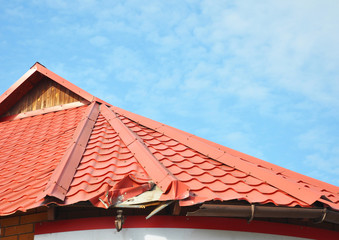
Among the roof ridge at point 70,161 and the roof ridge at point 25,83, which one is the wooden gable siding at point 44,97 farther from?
the roof ridge at point 70,161

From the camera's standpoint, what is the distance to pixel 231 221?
6074 millimetres

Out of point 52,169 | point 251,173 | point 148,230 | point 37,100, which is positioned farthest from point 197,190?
point 37,100

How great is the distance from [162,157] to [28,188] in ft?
6.90

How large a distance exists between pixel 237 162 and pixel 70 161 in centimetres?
269

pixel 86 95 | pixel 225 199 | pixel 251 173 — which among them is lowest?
pixel 225 199

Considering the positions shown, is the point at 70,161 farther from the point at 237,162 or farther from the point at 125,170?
the point at 237,162

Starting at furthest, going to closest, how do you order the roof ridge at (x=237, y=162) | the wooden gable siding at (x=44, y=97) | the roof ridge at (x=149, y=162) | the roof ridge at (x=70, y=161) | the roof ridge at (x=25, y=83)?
1. the roof ridge at (x=25, y=83)
2. the wooden gable siding at (x=44, y=97)
3. the roof ridge at (x=237, y=162)
4. the roof ridge at (x=70, y=161)
5. the roof ridge at (x=149, y=162)

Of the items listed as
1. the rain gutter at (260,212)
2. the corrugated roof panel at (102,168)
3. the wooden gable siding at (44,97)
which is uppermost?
the wooden gable siding at (44,97)

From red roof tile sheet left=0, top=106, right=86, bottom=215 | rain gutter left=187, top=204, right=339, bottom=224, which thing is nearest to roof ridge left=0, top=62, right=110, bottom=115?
red roof tile sheet left=0, top=106, right=86, bottom=215

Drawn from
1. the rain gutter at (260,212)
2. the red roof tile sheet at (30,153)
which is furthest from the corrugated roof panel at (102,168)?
the rain gutter at (260,212)

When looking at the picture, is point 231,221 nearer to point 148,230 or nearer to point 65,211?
point 148,230

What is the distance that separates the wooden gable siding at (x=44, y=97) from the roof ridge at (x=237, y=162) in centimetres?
223

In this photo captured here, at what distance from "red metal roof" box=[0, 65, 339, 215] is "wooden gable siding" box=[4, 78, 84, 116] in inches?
61.0

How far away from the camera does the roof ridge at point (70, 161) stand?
224 inches
